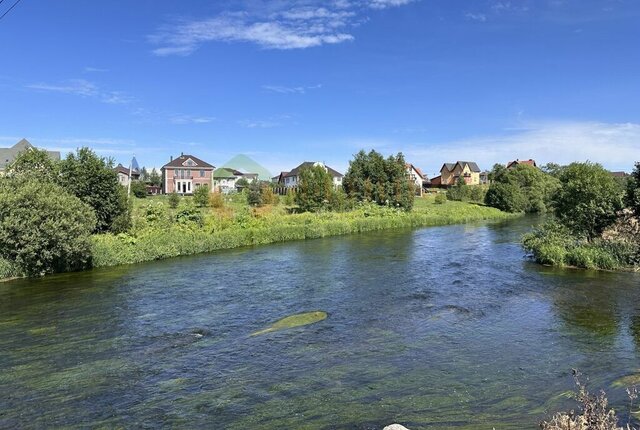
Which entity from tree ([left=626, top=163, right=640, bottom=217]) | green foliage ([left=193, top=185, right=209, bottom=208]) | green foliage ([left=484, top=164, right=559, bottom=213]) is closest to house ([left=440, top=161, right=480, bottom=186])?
green foliage ([left=484, top=164, right=559, bottom=213])

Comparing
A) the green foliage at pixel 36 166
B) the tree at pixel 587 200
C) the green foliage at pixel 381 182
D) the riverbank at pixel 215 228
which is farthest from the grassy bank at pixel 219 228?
the tree at pixel 587 200

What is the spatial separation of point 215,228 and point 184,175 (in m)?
46.3

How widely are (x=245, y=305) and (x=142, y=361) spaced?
6.38 m

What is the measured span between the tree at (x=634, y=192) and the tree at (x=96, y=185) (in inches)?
1290

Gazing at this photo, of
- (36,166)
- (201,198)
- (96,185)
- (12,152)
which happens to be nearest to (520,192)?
(201,198)

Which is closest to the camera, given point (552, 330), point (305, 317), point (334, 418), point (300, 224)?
point (334, 418)

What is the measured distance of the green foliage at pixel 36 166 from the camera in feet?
107

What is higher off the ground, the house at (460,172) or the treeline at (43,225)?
the house at (460,172)

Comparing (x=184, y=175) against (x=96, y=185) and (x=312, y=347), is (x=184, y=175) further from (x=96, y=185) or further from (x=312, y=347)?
(x=312, y=347)

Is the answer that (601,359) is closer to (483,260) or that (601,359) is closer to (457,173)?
(483,260)

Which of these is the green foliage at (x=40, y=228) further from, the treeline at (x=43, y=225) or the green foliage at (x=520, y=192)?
the green foliage at (x=520, y=192)

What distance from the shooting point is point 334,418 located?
31.9 ft

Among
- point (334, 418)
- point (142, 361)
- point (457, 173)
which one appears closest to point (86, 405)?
point (142, 361)

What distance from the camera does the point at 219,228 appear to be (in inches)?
1561
